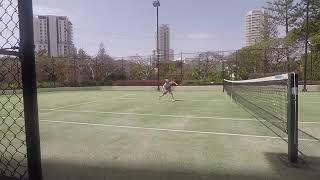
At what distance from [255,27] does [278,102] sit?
50.0 meters

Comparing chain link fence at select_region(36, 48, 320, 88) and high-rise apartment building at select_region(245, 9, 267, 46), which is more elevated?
high-rise apartment building at select_region(245, 9, 267, 46)

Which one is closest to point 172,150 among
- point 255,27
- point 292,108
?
point 292,108

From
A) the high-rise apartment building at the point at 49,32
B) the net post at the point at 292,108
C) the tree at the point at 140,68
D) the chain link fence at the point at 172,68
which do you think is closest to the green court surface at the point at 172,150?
the net post at the point at 292,108

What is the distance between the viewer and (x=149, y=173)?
4941 mm

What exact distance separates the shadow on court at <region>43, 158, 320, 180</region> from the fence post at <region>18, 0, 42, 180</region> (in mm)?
2356

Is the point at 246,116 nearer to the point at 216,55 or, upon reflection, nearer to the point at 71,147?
the point at 71,147

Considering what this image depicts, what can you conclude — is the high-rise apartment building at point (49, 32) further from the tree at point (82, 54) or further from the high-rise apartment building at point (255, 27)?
the high-rise apartment building at point (255, 27)

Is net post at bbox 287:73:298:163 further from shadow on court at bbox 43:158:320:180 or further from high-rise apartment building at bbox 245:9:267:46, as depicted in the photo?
high-rise apartment building at bbox 245:9:267:46

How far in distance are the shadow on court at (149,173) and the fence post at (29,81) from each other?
236cm

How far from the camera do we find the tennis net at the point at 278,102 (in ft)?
17.3

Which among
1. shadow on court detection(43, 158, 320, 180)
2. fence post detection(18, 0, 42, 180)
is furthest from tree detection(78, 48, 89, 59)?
fence post detection(18, 0, 42, 180)

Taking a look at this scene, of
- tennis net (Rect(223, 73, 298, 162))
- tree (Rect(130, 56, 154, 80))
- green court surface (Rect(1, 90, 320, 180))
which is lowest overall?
green court surface (Rect(1, 90, 320, 180))

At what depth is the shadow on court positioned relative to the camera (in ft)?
15.5

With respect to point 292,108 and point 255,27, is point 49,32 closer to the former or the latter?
point 292,108
